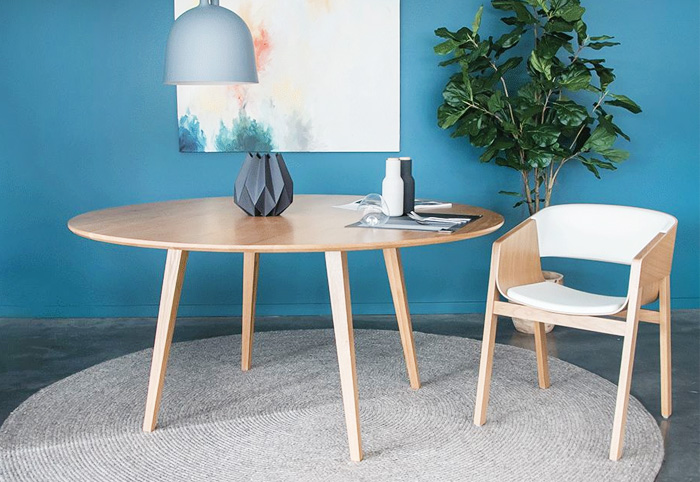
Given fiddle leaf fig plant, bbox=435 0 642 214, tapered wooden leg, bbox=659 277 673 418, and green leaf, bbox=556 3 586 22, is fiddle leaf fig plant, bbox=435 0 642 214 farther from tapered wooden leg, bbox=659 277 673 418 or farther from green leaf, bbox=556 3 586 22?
tapered wooden leg, bbox=659 277 673 418

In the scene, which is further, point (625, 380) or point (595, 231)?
point (595, 231)

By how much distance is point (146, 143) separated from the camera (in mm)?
4137

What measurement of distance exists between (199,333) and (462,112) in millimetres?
1702

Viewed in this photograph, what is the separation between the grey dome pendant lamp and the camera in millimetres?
2520

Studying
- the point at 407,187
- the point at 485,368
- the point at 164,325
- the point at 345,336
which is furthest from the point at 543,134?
the point at 164,325

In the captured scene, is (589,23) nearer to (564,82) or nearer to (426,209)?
(564,82)

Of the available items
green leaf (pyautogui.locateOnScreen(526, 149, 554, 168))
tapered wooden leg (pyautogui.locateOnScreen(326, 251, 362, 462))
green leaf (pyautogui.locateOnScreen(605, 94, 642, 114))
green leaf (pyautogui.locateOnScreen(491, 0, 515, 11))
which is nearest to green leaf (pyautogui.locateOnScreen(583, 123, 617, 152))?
green leaf (pyautogui.locateOnScreen(605, 94, 642, 114))

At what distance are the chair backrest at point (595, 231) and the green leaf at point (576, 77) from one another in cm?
86

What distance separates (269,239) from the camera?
2287mm

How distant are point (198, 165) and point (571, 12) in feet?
6.63

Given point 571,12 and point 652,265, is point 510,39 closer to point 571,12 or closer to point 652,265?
point 571,12

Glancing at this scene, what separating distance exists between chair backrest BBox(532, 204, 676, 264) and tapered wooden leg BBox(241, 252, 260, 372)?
45.1 inches

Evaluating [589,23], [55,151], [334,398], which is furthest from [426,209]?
[55,151]

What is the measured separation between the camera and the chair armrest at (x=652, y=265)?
238 centimetres
